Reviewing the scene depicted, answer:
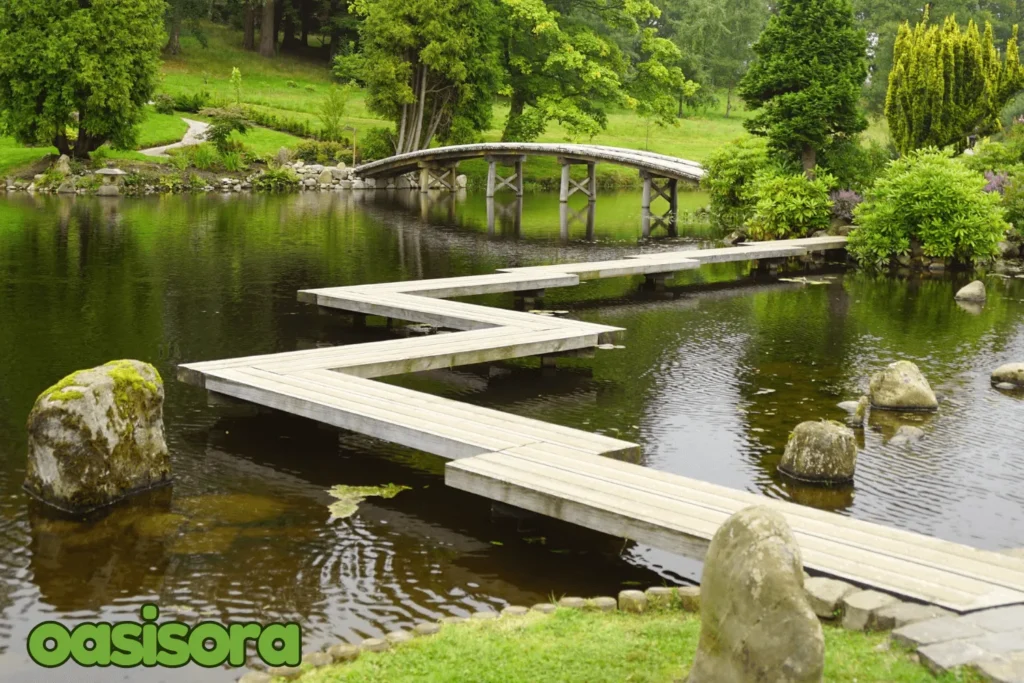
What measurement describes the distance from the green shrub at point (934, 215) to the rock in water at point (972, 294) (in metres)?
4.16

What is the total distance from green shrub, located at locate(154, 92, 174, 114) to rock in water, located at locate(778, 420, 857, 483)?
53149 mm

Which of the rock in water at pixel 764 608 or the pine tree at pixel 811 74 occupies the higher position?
the pine tree at pixel 811 74

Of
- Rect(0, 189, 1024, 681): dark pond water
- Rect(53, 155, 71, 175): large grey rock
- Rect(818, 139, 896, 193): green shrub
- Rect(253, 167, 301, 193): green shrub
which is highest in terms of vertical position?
Rect(818, 139, 896, 193): green shrub

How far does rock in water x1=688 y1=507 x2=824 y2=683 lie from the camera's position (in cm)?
612

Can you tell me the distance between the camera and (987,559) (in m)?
8.84

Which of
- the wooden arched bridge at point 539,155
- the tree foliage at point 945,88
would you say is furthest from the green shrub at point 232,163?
the tree foliage at point 945,88

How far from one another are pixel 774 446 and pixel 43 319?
508 inches

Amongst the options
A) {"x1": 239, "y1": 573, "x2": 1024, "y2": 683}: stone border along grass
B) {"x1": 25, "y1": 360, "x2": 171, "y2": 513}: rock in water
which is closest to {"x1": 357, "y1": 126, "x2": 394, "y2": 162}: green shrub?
{"x1": 25, "y1": 360, "x2": 171, "y2": 513}: rock in water

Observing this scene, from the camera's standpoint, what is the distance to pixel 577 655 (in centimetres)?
757

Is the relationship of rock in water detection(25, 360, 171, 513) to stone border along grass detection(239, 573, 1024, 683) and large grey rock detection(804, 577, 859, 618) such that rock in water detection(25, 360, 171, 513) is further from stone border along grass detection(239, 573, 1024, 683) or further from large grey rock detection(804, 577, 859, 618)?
large grey rock detection(804, 577, 859, 618)

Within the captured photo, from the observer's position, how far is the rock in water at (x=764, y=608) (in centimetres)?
612

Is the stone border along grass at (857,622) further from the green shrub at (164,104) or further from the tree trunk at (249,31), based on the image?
the tree trunk at (249,31)

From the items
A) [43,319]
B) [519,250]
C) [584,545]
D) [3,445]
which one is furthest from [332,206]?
[584,545]

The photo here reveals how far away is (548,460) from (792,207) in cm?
2450
